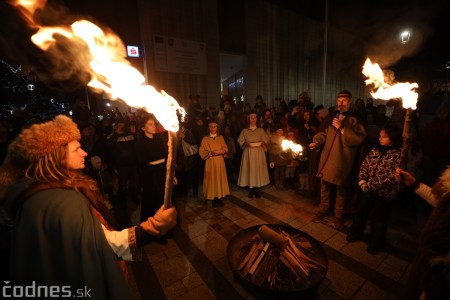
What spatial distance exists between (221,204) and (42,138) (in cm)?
489

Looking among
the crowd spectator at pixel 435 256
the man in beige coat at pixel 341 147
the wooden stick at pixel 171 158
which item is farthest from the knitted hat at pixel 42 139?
the man in beige coat at pixel 341 147

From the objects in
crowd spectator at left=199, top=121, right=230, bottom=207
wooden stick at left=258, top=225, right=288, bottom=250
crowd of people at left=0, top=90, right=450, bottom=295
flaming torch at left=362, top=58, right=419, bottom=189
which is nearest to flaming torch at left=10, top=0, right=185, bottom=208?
crowd of people at left=0, top=90, right=450, bottom=295

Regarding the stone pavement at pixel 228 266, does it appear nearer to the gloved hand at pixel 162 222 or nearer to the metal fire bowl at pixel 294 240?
the metal fire bowl at pixel 294 240

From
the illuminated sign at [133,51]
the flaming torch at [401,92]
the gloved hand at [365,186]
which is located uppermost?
the illuminated sign at [133,51]

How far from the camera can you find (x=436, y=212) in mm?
2010

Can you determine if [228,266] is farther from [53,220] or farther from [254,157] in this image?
[254,157]

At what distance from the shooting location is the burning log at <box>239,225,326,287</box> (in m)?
2.93

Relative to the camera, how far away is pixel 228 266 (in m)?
3.86

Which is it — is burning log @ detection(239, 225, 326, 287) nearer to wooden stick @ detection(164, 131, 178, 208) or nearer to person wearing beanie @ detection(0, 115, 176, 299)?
person wearing beanie @ detection(0, 115, 176, 299)

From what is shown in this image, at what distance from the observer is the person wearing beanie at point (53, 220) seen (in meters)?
1.54

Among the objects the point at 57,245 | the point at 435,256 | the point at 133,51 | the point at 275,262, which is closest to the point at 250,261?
the point at 275,262

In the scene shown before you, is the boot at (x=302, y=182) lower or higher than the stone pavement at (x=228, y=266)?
higher

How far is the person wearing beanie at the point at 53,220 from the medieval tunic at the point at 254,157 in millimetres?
4704

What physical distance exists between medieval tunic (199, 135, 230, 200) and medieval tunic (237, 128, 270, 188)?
789 millimetres
